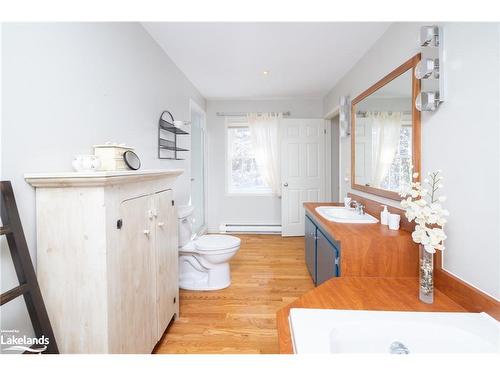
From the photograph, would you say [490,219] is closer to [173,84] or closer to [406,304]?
[406,304]

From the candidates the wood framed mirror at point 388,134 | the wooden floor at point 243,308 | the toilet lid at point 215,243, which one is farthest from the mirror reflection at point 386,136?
the toilet lid at point 215,243

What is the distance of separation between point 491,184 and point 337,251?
87cm

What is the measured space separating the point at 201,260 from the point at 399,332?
1.93 m

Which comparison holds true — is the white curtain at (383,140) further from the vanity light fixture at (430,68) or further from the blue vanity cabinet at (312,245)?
the blue vanity cabinet at (312,245)

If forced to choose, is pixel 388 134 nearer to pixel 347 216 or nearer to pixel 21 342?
pixel 347 216

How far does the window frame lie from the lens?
465cm

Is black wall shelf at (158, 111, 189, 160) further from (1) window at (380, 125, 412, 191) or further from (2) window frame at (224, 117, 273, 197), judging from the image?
(1) window at (380, 125, 412, 191)

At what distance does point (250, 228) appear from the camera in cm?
470

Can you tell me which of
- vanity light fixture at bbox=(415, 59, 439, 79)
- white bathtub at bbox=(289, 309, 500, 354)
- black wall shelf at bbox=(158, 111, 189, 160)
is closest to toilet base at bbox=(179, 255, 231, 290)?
black wall shelf at bbox=(158, 111, 189, 160)

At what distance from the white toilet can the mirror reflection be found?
152cm

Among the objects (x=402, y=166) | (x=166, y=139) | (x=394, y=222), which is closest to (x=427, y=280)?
(x=394, y=222)

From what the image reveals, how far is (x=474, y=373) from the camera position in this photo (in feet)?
1.69

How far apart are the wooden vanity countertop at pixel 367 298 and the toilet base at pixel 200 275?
59.1 inches

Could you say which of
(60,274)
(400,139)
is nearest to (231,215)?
(400,139)
